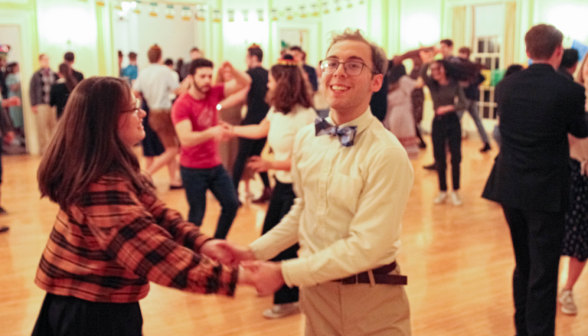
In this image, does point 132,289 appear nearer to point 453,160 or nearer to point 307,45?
point 453,160

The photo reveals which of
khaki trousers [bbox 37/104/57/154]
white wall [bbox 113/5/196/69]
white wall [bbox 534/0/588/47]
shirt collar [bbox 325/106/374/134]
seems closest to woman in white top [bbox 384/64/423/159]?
shirt collar [bbox 325/106/374/134]

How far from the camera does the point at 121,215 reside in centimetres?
162

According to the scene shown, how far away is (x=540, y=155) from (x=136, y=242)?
2003 mm

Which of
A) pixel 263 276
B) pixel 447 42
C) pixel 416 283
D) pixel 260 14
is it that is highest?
pixel 260 14

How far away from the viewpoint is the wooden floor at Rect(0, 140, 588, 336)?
135 inches

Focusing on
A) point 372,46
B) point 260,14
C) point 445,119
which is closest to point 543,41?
point 372,46

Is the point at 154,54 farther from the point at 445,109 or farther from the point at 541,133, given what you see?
the point at 541,133

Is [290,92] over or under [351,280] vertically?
over

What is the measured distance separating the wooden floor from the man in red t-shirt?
1.92 feet

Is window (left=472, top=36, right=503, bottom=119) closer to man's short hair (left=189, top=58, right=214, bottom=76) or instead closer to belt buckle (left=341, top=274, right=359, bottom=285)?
man's short hair (left=189, top=58, right=214, bottom=76)

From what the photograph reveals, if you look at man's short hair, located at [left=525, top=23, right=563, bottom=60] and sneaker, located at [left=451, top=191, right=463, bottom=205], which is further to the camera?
sneaker, located at [left=451, top=191, right=463, bottom=205]

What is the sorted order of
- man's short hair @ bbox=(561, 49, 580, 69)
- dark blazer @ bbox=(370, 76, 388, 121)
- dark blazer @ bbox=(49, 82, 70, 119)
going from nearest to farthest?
man's short hair @ bbox=(561, 49, 580, 69), dark blazer @ bbox=(370, 76, 388, 121), dark blazer @ bbox=(49, 82, 70, 119)

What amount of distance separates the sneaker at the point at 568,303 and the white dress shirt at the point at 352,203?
229 cm

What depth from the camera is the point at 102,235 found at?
1.62 metres
